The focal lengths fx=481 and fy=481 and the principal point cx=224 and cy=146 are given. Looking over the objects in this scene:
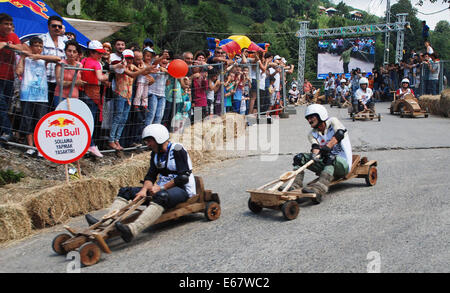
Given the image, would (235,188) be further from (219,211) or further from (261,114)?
(261,114)

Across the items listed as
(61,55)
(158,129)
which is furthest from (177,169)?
(61,55)

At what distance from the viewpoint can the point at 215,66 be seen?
12367mm

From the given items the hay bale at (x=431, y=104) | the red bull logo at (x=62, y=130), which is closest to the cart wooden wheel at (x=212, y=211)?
the red bull logo at (x=62, y=130)

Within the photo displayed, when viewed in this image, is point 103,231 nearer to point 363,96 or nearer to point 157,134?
point 157,134

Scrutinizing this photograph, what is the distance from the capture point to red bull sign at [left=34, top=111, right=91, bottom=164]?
6.92 meters

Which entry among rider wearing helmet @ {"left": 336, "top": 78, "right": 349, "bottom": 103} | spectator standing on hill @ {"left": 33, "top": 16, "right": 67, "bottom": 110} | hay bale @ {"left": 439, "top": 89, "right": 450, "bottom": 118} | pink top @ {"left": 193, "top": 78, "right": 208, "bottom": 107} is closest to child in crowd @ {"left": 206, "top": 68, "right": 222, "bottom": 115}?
pink top @ {"left": 193, "top": 78, "right": 208, "bottom": 107}

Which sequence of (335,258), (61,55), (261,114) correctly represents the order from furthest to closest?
(261,114) → (61,55) → (335,258)

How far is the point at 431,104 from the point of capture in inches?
727

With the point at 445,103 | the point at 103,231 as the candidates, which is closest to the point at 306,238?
the point at 103,231

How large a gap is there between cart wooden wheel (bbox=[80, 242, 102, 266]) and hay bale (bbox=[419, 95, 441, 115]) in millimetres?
16001

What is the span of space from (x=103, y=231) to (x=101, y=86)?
4645 millimetres

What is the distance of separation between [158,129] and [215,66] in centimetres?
650

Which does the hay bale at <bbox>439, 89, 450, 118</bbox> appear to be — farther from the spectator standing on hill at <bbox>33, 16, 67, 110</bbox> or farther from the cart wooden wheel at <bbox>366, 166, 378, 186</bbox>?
the spectator standing on hill at <bbox>33, 16, 67, 110</bbox>

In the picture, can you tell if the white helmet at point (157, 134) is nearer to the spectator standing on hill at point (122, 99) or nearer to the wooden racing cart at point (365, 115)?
the spectator standing on hill at point (122, 99)
